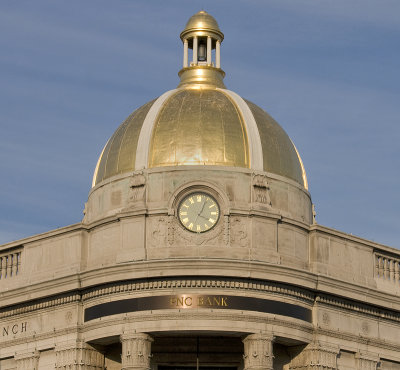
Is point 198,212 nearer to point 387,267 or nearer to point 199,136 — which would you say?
point 199,136

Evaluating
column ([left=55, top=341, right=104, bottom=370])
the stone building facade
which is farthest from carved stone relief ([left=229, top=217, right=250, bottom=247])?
column ([left=55, top=341, right=104, bottom=370])

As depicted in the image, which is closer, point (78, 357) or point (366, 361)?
point (78, 357)

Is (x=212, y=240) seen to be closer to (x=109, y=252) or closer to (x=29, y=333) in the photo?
(x=109, y=252)

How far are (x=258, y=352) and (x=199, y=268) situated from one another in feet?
13.2

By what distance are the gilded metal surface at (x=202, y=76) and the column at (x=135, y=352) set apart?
1378 cm

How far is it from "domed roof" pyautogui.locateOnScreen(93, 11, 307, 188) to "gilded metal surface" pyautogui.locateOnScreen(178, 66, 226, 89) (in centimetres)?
109

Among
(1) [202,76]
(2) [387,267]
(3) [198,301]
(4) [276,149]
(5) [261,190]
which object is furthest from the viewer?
(1) [202,76]

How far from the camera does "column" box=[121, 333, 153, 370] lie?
6166 cm

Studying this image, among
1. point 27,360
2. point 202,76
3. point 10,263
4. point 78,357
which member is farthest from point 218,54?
point 27,360

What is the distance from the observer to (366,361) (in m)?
65.9

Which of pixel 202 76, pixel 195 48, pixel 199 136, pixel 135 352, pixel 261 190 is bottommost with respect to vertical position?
pixel 135 352

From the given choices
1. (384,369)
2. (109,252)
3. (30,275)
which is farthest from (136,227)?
(384,369)

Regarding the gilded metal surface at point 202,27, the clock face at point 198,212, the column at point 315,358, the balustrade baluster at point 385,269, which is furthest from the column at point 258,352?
the gilded metal surface at point 202,27

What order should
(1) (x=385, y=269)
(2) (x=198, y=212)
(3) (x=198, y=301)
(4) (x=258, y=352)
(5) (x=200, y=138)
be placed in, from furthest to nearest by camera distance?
(1) (x=385, y=269) → (5) (x=200, y=138) → (2) (x=198, y=212) → (3) (x=198, y=301) → (4) (x=258, y=352)
